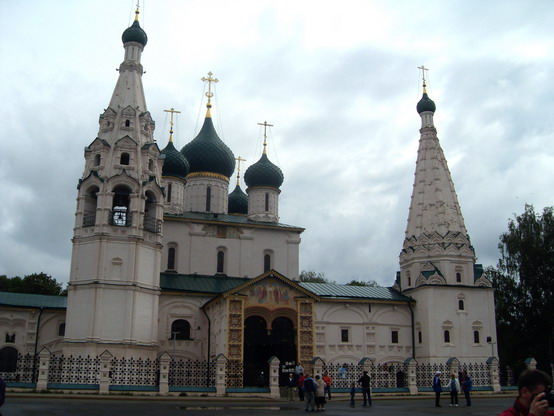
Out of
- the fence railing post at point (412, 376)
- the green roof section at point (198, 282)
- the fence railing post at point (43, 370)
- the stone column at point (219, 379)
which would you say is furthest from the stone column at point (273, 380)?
the fence railing post at point (43, 370)

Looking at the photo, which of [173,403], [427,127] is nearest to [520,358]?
[427,127]

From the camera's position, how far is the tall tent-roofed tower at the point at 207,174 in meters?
37.1

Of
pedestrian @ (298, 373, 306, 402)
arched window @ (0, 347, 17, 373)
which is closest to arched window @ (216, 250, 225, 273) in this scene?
arched window @ (0, 347, 17, 373)

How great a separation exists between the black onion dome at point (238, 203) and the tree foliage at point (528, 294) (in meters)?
17.4

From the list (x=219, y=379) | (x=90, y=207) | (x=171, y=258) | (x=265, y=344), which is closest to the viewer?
(x=219, y=379)

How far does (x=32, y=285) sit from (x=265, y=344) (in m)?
25.7

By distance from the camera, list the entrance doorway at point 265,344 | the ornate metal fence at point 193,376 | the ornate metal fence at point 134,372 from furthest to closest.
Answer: the entrance doorway at point 265,344 < the ornate metal fence at point 193,376 < the ornate metal fence at point 134,372

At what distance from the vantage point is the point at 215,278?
108ft

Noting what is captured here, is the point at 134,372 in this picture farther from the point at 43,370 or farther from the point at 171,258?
the point at 171,258

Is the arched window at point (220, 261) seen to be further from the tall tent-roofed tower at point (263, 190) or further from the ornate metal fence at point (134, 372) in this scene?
the ornate metal fence at point (134, 372)

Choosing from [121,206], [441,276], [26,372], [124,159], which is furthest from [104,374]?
[441,276]

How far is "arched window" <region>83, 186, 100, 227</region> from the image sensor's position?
28.3 metres

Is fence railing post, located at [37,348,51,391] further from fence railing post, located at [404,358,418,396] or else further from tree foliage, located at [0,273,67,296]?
tree foliage, located at [0,273,67,296]

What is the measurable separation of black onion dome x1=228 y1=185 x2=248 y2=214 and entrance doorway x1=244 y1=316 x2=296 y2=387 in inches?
551
